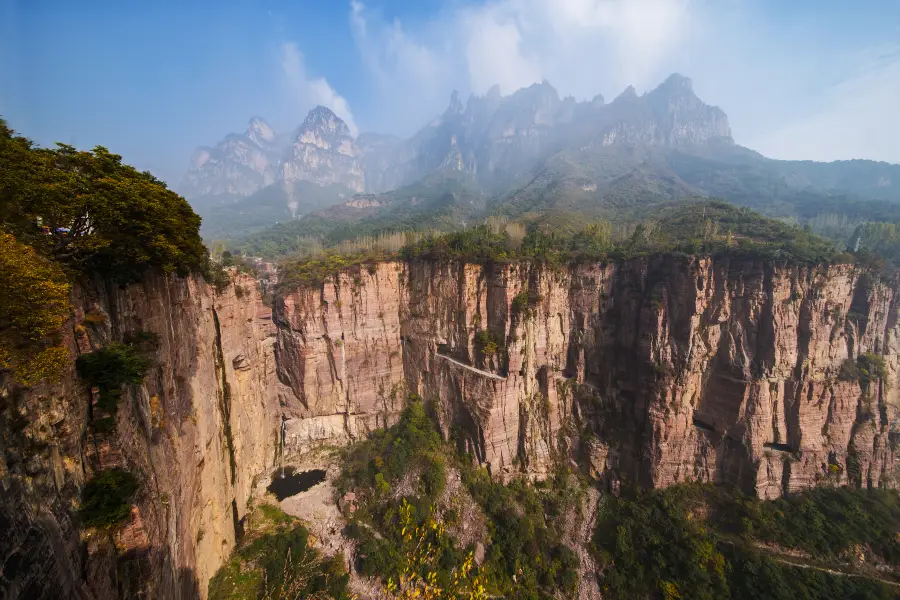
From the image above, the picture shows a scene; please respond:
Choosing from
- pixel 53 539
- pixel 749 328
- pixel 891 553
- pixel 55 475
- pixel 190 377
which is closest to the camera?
pixel 53 539

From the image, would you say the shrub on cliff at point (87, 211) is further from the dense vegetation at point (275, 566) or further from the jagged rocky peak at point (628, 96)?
the jagged rocky peak at point (628, 96)

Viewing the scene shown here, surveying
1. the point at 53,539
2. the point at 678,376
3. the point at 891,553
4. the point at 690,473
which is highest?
the point at 53,539

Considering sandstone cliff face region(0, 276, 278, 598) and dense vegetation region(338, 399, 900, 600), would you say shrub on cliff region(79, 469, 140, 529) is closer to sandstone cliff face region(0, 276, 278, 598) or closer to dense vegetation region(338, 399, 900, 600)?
sandstone cliff face region(0, 276, 278, 598)

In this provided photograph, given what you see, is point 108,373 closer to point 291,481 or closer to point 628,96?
point 291,481

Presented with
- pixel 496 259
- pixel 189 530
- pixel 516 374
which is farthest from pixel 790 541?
pixel 189 530

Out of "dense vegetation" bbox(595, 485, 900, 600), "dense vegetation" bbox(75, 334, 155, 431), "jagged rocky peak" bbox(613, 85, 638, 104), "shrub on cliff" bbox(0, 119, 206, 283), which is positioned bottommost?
"dense vegetation" bbox(595, 485, 900, 600)

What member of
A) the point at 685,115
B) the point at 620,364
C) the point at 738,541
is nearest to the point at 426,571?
the point at 738,541

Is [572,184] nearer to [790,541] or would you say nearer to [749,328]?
[749,328]

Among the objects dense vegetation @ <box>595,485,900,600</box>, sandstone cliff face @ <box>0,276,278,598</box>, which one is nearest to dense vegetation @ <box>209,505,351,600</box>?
sandstone cliff face @ <box>0,276,278,598</box>
